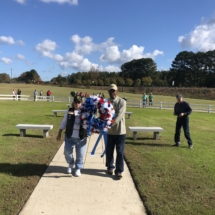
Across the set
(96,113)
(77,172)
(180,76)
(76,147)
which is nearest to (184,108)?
(96,113)

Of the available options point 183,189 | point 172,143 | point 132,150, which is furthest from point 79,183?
point 172,143

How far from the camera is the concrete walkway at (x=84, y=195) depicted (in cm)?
355

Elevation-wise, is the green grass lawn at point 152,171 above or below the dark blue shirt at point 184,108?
below

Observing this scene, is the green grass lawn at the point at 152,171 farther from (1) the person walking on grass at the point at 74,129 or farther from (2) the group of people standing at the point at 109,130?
(1) the person walking on grass at the point at 74,129

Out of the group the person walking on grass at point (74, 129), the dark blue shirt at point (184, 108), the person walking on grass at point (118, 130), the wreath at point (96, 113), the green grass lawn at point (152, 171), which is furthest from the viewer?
the dark blue shirt at point (184, 108)

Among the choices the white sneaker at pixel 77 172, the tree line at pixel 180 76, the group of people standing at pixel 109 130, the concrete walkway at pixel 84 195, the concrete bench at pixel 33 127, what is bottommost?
the concrete walkway at pixel 84 195

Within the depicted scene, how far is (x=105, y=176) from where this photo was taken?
4934 mm

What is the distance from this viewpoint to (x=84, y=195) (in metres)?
4.02

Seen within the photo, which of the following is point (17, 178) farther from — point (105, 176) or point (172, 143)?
point (172, 143)

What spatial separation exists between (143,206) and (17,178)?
2563 mm

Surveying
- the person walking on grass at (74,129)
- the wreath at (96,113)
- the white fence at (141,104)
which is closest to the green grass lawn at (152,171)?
the person walking on grass at (74,129)

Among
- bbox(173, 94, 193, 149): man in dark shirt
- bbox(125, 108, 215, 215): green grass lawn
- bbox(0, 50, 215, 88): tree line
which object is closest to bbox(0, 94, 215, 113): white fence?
bbox(125, 108, 215, 215): green grass lawn

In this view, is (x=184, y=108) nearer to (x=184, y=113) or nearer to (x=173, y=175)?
(x=184, y=113)

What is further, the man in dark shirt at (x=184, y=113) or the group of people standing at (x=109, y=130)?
the man in dark shirt at (x=184, y=113)
